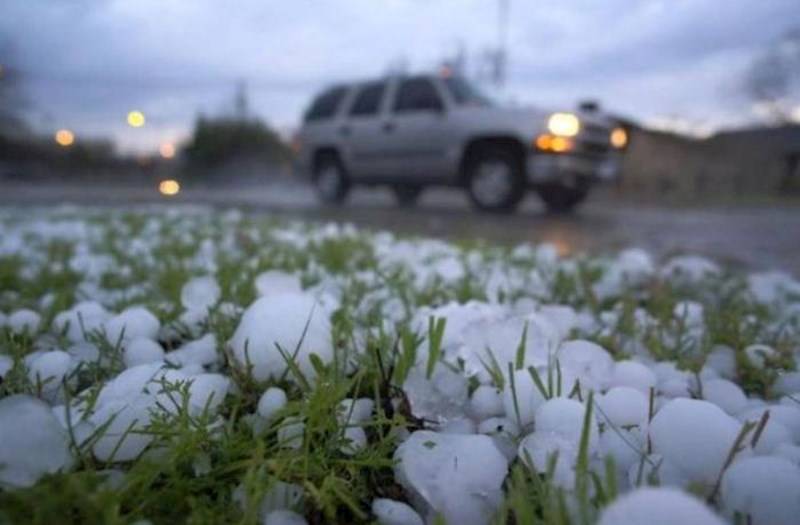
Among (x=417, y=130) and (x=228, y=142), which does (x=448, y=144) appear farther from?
(x=228, y=142)

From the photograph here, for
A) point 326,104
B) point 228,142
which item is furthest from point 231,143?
point 326,104

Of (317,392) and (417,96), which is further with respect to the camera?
(417,96)

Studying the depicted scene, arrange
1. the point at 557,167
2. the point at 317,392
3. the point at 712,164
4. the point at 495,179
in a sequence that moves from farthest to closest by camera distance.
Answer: the point at 712,164
the point at 495,179
the point at 557,167
the point at 317,392

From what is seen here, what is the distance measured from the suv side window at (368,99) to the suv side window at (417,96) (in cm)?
34

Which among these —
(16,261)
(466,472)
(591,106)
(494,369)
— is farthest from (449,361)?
(591,106)

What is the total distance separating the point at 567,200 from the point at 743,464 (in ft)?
20.2

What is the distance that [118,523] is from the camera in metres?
0.50

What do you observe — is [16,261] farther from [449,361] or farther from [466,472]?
[466,472]

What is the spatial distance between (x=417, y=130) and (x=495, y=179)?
123 cm

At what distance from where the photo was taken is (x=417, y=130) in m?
6.74

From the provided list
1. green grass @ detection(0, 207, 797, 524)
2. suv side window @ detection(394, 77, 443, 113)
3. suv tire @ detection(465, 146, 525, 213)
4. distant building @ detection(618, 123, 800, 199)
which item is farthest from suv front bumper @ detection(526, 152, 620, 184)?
distant building @ detection(618, 123, 800, 199)

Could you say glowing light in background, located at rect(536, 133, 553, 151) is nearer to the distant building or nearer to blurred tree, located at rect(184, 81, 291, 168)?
the distant building

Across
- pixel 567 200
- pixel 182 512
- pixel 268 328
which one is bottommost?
pixel 182 512

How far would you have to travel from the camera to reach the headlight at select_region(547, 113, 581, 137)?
5.72 m
